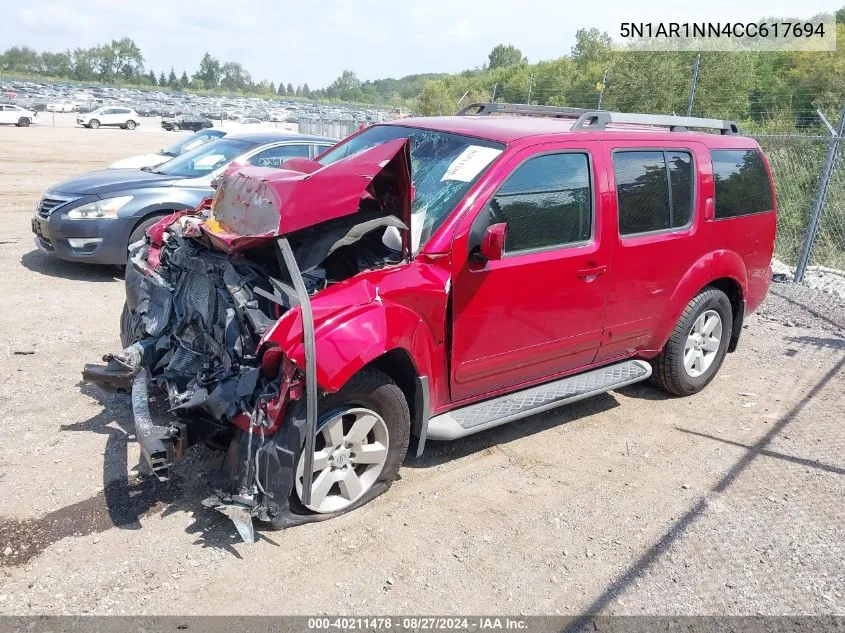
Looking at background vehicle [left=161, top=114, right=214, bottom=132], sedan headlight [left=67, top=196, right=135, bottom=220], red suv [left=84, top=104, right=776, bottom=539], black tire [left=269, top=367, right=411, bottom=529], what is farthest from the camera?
background vehicle [left=161, top=114, right=214, bottom=132]

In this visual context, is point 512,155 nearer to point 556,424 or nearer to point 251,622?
point 556,424

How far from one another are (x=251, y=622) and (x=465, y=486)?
4.98 ft

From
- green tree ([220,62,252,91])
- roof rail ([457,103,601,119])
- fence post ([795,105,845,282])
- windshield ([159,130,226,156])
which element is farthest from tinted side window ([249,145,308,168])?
green tree ([220,62,252,91])

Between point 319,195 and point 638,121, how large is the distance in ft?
8.69

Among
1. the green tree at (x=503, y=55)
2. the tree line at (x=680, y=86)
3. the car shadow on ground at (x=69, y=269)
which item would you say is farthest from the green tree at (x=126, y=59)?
the car shadow on ground at (x=69, y=269)

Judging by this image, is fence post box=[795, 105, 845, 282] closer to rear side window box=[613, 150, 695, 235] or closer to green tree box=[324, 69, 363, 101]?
rear side window box=[613, 150, 695, 235]

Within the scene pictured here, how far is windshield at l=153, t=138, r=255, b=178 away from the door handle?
5294 millimetres

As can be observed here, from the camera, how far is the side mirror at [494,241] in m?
3.60

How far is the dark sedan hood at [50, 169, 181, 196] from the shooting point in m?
7.45

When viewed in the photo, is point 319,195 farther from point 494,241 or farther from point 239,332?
point 494,241

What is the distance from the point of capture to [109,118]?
41.2m

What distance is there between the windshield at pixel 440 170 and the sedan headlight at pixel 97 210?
4240mm

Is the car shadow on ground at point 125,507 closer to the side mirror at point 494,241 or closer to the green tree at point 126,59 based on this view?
the side mirror at point 494,241

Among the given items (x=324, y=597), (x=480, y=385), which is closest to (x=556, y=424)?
(x=480, y=385)
